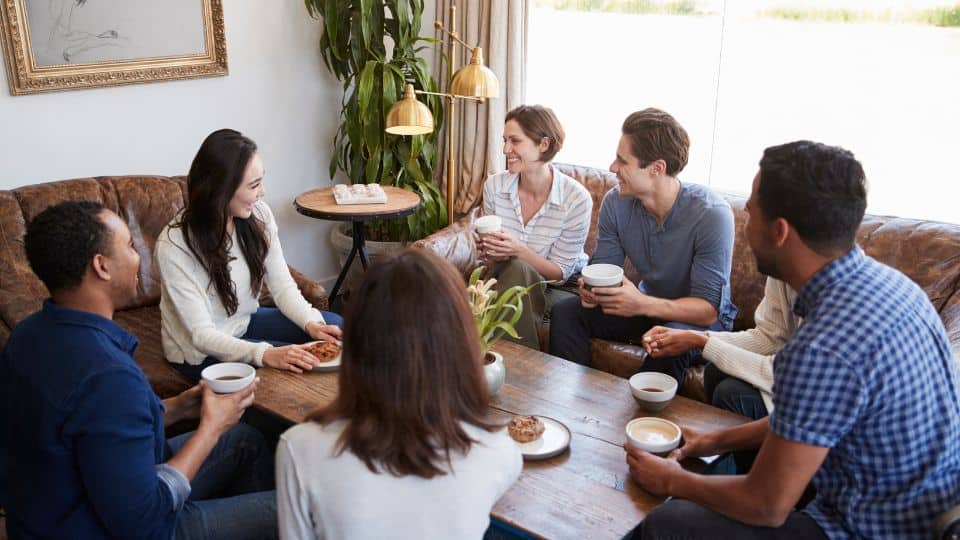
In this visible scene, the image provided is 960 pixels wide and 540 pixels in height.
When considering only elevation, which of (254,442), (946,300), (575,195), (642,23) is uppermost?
(642,23)

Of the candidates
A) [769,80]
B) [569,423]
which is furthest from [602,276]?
[769,80]

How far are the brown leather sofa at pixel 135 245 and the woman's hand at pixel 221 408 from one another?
74 centimetres

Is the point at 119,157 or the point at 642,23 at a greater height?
the point at 642,23

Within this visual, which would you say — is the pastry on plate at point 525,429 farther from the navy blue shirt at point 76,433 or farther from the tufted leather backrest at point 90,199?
the tufted leather backrest at point 90,199

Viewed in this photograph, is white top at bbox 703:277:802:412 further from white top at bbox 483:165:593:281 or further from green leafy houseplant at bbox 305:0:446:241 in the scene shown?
green leafy houseplant at bbox 305:0:446:241

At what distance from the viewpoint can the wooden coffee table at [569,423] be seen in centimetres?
172

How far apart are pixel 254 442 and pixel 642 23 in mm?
2683

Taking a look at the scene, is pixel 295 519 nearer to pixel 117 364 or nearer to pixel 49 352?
pixel 117 364

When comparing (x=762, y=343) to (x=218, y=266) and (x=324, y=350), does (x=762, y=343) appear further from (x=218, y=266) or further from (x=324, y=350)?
(x=218, y=266)

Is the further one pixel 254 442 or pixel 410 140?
pixel 410 140

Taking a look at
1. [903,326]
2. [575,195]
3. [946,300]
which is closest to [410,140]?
[575,195]

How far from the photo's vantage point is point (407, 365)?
49.4 inches

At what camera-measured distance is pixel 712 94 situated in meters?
3.72

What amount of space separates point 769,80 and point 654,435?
2.16 metres
